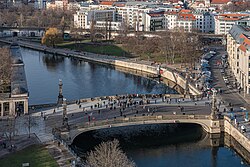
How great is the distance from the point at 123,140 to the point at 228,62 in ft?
130

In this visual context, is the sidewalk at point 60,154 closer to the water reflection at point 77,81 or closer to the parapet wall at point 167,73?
the parapet wall at point 167,73

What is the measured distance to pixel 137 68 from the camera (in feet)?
286

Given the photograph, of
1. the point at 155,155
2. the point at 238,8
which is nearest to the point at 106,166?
the point at 155,155

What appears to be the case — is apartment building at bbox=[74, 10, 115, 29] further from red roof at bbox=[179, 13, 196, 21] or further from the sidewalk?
the sidewalk

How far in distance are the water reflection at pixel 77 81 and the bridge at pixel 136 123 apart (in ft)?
63.4

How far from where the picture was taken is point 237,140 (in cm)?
4534

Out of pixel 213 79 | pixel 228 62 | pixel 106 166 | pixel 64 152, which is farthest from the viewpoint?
pixel 228 62

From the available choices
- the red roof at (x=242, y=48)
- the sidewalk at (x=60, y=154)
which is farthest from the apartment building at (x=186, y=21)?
the sidewalk at (x=60, y=154)

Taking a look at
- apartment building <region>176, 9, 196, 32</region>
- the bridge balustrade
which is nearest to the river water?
the bridge balustrade

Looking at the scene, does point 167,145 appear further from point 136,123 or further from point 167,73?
point 167,73

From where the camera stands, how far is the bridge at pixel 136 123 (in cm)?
4366

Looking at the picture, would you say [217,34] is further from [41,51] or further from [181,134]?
[181,134]

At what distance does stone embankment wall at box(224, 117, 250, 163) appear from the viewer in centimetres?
4320

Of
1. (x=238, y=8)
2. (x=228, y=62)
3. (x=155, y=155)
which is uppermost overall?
(x=238, y=8)
